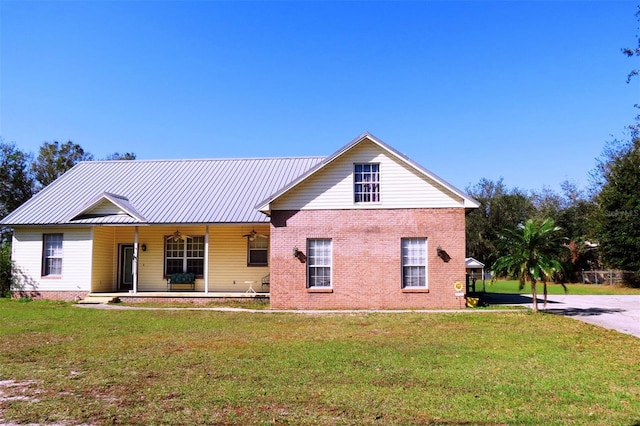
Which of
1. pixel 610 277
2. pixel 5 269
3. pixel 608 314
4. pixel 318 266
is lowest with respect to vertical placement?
pixel 608 314

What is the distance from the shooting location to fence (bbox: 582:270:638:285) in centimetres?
3747

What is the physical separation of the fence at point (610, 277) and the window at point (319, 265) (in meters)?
29.7

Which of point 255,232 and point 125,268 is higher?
point 255,232

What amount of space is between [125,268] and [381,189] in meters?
13.7

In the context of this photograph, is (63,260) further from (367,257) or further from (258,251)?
(367,257)

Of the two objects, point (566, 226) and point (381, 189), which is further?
point (566, 226)

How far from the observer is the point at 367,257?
1862 centimetres

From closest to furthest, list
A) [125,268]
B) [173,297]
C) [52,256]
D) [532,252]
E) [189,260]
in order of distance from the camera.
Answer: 1. [532,252]
2. [173,297]
3. [52,256]
4. [189,260]
5. [125,268]

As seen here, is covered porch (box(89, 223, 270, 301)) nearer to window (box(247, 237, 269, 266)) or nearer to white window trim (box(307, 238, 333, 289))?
window (box(247, 237, 269, 266))

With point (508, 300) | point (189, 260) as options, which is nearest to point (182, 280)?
point (189, 260)

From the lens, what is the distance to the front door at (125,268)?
949 inches

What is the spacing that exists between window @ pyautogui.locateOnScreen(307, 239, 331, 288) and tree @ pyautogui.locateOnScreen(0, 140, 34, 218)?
33.7m

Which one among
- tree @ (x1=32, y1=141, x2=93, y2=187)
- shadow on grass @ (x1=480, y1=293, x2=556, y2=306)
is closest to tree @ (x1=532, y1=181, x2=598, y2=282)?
shadow on grass @ (x1=480, y1=293, x2=556, y2=306)

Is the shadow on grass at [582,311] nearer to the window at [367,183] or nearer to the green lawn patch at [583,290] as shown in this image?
the window at [367,183]
